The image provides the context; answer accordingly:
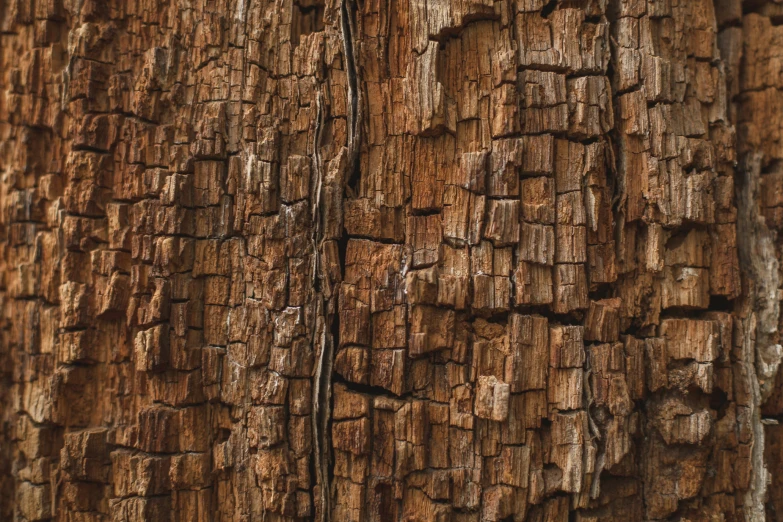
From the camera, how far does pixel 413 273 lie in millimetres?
2816

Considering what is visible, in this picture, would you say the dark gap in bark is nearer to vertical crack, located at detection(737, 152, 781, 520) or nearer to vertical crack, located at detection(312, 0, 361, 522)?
vertical crack, located at detection(312, 0, 361, 522)

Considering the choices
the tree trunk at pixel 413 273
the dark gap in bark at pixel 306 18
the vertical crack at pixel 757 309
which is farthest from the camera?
the dark gap in bark at pixel 306 18

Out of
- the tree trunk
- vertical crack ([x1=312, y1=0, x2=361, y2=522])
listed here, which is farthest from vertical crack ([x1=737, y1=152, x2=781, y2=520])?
vertical crack ([x1=312, y1=0, x2=361, y2=522])

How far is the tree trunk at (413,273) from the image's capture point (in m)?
2.82

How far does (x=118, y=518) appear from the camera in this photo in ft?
9.82

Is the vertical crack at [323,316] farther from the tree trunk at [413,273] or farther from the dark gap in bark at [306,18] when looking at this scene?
the dark gap in bark at [306,18]

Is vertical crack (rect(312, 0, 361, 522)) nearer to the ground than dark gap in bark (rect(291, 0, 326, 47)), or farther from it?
nearer to the ground

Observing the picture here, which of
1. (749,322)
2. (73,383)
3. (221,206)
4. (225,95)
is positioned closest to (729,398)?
(749,322)

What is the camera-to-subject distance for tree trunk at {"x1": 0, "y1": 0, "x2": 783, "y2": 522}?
2822 mm

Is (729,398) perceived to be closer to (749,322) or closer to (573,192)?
(749,322)

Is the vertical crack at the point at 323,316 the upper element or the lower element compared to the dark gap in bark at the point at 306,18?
lower

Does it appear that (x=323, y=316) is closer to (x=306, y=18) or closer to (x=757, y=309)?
(x=306, y=18)

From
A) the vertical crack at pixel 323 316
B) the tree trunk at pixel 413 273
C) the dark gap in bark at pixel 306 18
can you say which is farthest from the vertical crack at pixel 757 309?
the dark gap in bark at pixel 306 18

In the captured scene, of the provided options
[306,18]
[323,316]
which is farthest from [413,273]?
[306,18]
